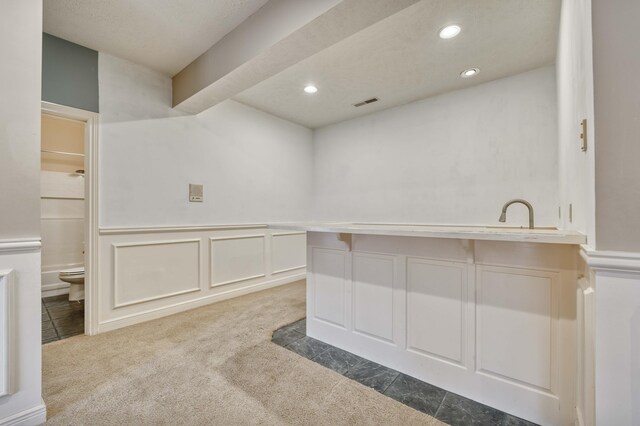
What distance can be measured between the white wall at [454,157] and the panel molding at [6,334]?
3.67 meters

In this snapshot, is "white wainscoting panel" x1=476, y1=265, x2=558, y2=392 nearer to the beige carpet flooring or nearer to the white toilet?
the beige carpet flooring

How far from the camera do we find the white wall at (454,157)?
291 cm

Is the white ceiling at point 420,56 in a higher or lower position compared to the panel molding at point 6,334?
higher

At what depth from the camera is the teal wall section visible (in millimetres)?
2344

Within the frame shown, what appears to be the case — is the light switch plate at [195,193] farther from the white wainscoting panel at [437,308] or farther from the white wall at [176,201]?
the white wainscoting panel at [437,308]

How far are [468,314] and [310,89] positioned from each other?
2.93 metres

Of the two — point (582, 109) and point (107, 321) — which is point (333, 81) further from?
point (107, 321)

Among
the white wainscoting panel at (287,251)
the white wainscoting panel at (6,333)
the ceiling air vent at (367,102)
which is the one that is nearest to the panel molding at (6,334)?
the white wainscoting panel at (6,333)

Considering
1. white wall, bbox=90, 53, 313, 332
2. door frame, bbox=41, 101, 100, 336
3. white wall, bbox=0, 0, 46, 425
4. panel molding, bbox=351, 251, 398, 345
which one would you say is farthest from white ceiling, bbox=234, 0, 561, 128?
white wall, bbox=0, 0, 46, 425

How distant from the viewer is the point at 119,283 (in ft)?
8.98

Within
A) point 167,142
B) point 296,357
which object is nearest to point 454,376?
point 296,357

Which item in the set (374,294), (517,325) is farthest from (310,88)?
(517,325)

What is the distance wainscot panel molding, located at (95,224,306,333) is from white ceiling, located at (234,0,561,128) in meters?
1.92

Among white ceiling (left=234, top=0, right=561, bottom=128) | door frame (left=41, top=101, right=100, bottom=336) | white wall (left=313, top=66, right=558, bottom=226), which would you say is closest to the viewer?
white ceiling (left=234, top=0, right=561, bottom=128)
